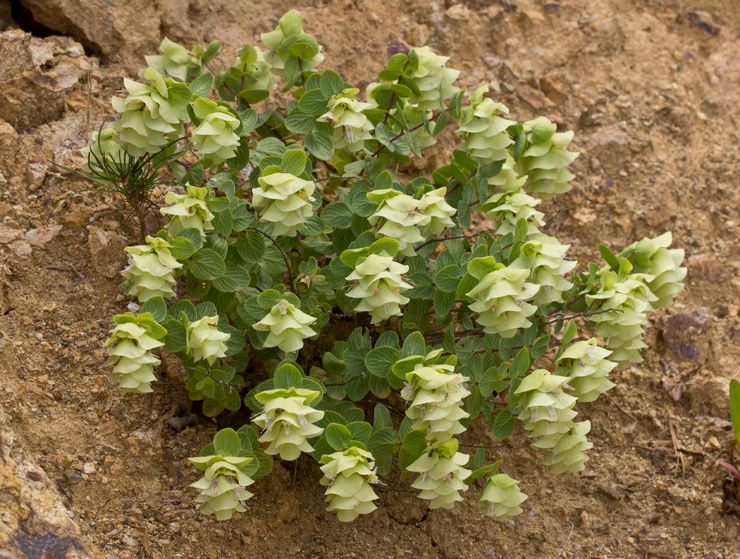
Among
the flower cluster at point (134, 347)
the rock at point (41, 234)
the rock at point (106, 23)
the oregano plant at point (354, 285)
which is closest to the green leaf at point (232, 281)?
the oregano plant at point (354, 285)

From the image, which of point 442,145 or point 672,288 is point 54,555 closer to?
point 672,288

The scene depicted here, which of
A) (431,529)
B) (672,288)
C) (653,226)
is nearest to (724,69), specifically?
(653,226)

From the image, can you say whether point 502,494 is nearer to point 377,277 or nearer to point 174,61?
point 377,277

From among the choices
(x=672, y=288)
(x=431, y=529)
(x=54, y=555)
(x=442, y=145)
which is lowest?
(x=431, y=529)

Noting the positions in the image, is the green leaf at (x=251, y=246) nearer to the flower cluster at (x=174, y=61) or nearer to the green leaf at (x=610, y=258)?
the flower cluster at (x=174, y=61)

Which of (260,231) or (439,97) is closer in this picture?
(260,231)

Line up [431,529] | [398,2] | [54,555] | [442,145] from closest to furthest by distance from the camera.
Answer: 1. [54,555]
2. [431,529]
3. [442,145]
4. [398,2]

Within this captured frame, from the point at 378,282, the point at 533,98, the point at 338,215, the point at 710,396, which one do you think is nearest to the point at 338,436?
the point at 378,282
